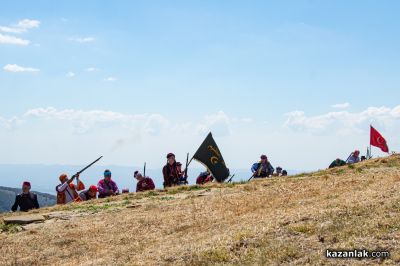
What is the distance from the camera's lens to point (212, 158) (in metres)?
28.7

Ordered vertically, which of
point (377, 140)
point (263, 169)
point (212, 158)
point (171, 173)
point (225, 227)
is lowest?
point (225, 227)

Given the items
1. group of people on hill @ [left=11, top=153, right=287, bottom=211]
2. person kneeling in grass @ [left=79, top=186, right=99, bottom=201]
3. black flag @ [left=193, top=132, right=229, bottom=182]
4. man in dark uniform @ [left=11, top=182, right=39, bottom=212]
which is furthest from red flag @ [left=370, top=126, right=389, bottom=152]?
man in dark uniform @ [left=11, top=182, right=39, bottom=212]

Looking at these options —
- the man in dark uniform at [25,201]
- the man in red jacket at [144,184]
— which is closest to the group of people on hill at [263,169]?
the man in red jacket at [144,184]

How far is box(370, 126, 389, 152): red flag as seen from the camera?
119 ft

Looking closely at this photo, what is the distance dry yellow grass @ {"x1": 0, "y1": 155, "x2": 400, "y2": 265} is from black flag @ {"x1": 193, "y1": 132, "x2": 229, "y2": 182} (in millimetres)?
7212

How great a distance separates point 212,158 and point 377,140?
46.2ft

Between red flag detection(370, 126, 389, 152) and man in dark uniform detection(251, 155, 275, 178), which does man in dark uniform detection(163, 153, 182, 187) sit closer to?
man in dark uniform detection(251, 155, 275, 178)

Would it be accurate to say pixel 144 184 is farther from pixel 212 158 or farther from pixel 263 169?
pixel 263 169

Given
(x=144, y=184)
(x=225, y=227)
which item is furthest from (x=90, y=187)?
(x=225, y=227)

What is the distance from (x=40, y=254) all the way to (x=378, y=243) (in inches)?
332

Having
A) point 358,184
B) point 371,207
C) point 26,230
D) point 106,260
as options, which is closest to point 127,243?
point 106,260

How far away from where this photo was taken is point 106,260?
38.0ft

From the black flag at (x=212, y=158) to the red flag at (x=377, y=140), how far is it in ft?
43.2

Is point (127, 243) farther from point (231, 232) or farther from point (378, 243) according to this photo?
point (378, 243)
